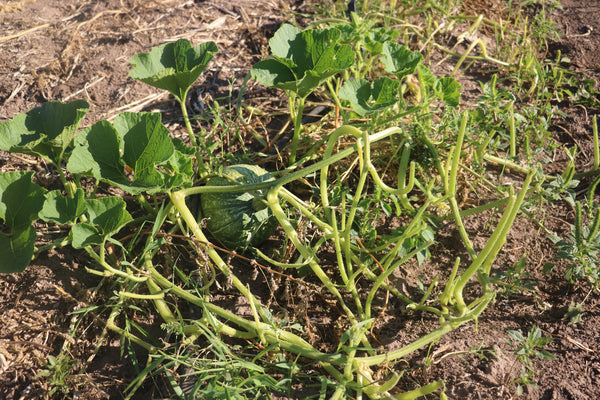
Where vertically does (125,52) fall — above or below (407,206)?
above

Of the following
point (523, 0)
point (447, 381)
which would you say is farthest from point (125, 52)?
point (523, 0)

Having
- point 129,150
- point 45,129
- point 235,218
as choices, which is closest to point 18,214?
point 45,129

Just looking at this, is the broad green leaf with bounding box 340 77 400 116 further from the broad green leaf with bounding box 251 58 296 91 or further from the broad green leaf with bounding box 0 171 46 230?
the broad green leaf with bounding box 0 171 46 230

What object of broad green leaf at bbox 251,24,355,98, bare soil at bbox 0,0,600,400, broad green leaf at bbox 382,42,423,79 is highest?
broad green leaf at bbox 251,24,355,98

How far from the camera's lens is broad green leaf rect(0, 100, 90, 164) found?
2088 millimetres

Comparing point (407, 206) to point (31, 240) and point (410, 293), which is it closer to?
point (410, 293)

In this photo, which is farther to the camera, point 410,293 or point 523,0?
point 523,0

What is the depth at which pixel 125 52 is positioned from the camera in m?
3.21

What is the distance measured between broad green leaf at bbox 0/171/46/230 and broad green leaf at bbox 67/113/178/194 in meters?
0.21

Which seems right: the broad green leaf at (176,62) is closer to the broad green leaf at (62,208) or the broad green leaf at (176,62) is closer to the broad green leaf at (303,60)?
the broad green leaf at (303,60)

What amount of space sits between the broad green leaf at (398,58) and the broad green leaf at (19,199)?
5.01 ft

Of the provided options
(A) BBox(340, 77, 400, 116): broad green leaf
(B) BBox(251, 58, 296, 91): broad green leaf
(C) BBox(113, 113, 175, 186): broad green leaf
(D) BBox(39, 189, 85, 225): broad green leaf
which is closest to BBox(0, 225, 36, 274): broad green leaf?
(D) BBox(39, 189, 85, 225): broad green leaf

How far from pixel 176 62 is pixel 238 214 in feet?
2.35

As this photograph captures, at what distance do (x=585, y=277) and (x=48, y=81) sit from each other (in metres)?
2.90
